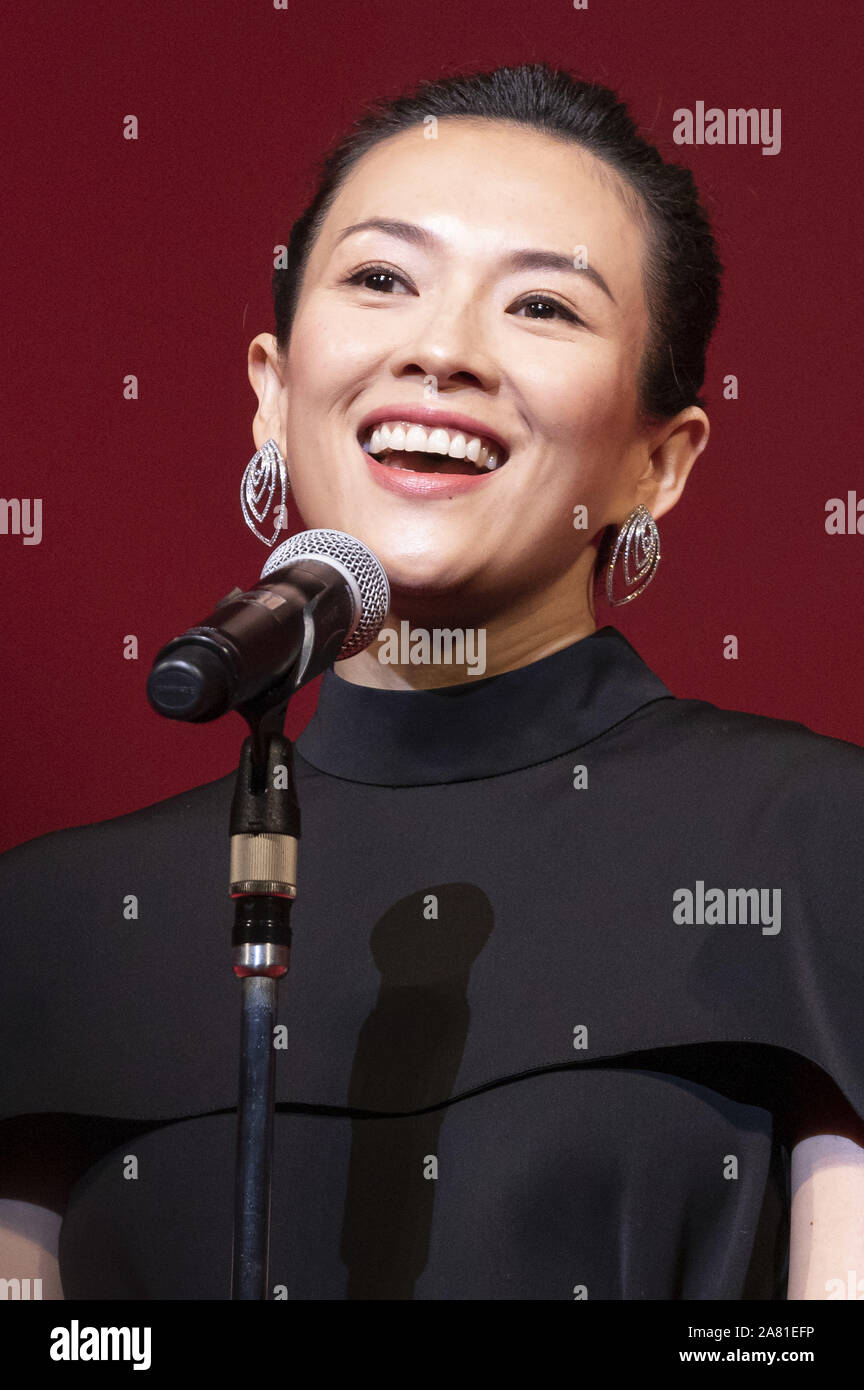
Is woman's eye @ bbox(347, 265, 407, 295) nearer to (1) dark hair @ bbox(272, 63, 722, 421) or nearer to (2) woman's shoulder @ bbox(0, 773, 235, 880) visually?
(1) dark hair @ bbox(272, 63, 722, 421)

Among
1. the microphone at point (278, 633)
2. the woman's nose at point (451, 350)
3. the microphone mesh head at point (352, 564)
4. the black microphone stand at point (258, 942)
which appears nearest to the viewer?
the microphone at point (278, 633)

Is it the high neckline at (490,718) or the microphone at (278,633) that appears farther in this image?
the high neckline at (490,718)

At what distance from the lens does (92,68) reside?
2113mm

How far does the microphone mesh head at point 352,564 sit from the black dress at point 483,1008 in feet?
1.35

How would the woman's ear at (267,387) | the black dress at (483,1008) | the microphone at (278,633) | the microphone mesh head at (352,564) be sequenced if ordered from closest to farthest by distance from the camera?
1. the microphone at (278,633)
2. the microphone mesh head at (352,564)
3. the black dress at (483,1008)
4. the woman's ear at (267,387)

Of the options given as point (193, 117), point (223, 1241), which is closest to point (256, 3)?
point (193, 117)

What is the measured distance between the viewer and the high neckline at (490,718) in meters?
1.69

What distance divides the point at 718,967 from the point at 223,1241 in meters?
0.49

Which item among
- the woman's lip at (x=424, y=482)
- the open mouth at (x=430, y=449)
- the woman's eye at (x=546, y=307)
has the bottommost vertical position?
the woman's lip at (x=424, y=482)

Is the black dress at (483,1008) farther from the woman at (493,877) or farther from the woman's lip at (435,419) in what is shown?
the woman's lip at (435,419)

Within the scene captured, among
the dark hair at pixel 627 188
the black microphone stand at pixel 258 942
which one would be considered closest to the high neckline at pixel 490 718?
the dark hair at pixel 627 188

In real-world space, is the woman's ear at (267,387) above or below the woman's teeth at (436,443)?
above

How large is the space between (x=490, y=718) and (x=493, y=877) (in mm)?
164

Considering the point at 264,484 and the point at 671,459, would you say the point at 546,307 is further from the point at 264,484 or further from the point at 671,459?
the point at 264,484
